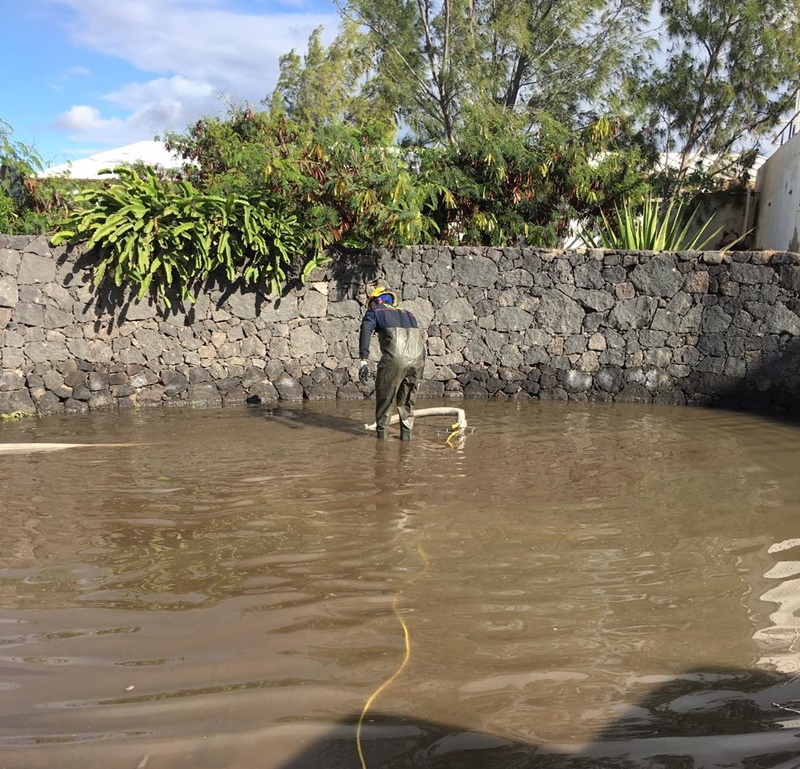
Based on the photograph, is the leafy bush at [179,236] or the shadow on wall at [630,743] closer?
the shadow on wall at [630,743]

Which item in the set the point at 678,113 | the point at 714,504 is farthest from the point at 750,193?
the point at 714,504

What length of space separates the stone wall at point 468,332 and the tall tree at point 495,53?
22.9 ft

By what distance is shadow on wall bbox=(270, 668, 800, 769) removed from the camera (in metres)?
2.92

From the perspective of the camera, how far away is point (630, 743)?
9.94 feet

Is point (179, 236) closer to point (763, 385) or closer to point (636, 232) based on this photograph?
point (636, 232)

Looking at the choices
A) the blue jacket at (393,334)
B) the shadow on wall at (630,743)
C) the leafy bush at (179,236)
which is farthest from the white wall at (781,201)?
the shadow on wall at (630,743)

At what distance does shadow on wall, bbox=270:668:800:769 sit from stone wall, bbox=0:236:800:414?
8252mm

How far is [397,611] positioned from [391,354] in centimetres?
454

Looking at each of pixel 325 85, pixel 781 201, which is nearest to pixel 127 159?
pixel 325 85

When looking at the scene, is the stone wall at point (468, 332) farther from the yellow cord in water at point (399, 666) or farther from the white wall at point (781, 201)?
the yellow cord in water at point (399, 666)

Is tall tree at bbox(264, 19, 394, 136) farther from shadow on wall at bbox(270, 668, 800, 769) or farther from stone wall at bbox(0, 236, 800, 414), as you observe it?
shadow on wall at bbox(270, 668, 800, 769)

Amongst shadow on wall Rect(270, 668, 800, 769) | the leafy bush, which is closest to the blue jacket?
the leafy bush

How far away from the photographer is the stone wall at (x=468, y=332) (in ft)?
34.0

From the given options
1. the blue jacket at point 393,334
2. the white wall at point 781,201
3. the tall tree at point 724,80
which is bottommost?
the blue jacket at point 393,334
